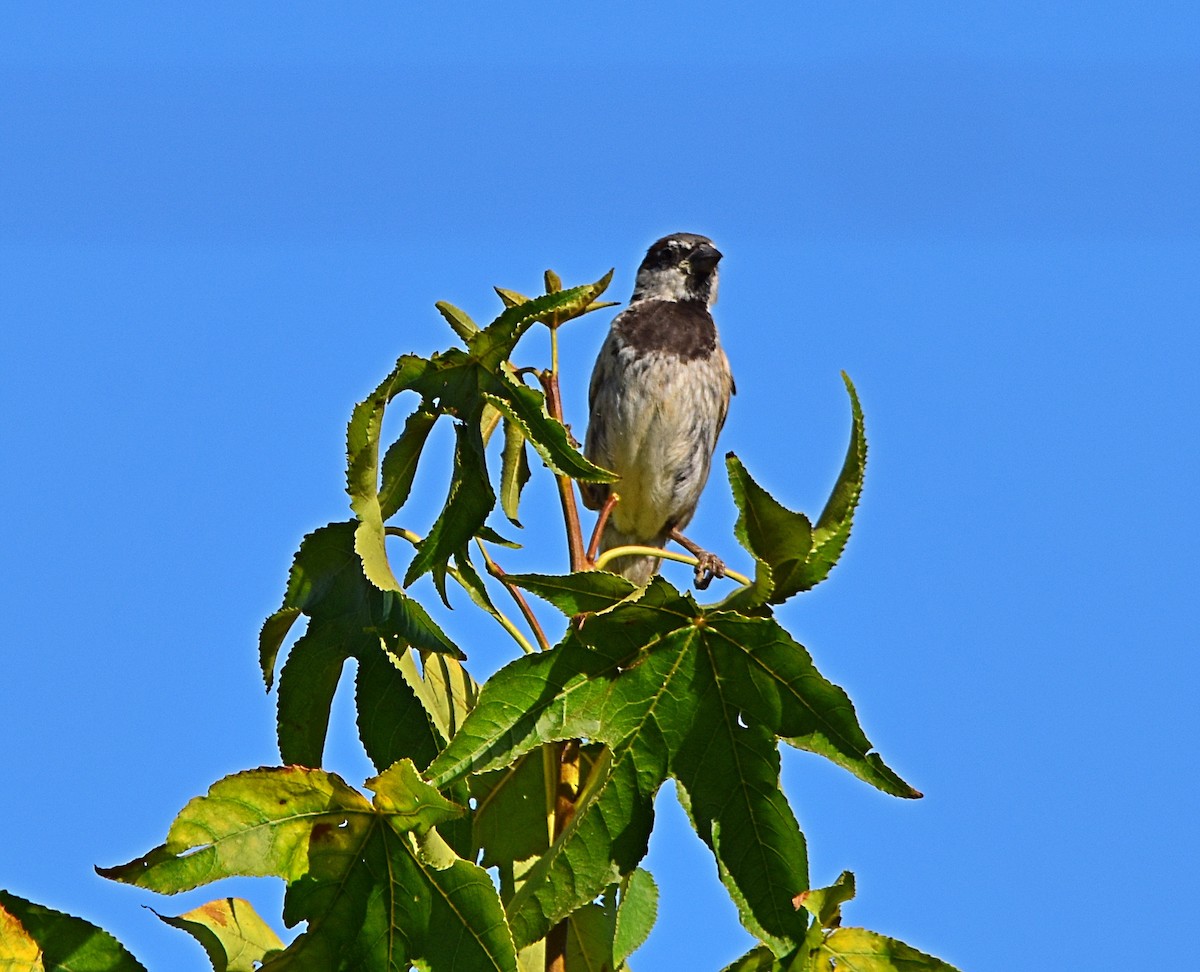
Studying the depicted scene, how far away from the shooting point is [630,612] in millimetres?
2629

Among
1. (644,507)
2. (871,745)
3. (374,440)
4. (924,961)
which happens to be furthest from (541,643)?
(644,507)

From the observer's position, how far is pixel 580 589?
2.59 m

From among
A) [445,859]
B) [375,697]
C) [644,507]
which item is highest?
[644,507]

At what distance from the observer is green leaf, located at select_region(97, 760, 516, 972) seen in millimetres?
2471

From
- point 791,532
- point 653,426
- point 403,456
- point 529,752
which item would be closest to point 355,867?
point 529,752

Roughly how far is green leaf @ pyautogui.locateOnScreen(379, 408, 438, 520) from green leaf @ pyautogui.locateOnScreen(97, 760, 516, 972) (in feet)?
2.16

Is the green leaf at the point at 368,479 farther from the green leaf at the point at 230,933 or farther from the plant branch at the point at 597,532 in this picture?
the green leaf at the point at 230,933

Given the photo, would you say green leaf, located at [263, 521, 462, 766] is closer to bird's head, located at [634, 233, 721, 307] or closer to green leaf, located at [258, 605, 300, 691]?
green leaf, located at [258, 605, 300, 691]

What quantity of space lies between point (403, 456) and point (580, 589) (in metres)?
0.58

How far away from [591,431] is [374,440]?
4.48 m

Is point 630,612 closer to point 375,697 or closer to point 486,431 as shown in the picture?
point 375,697

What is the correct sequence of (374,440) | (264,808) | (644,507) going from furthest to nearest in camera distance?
(644,507) → (374,440) → (264,808)

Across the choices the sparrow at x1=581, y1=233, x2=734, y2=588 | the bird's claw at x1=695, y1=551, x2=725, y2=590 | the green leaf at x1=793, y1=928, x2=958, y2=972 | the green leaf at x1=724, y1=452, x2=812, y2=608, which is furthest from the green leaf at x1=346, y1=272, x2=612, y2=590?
the sparrow at x1=581, y1=233, x2=734, y2=588

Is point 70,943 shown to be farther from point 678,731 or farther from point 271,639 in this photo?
point 678,731
